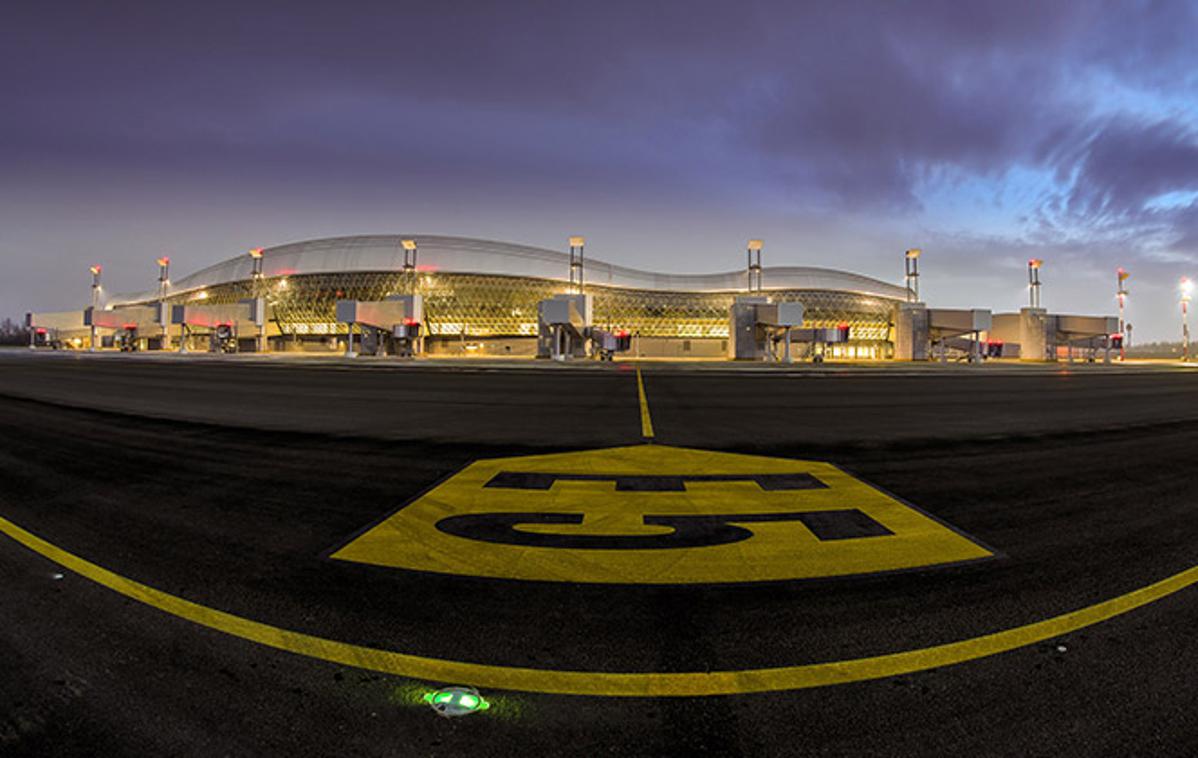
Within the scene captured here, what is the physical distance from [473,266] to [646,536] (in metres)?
81.1

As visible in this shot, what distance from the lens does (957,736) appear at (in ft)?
5.73

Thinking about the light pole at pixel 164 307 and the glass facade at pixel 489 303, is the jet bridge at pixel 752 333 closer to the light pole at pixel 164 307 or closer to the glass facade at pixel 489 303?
the glass facade at pixel 489 303

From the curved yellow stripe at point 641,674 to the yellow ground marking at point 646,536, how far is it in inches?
30.6

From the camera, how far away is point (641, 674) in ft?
6.75

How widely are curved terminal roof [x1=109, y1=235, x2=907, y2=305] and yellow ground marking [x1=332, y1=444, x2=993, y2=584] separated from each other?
79.0 meters

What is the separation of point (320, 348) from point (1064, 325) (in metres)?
117

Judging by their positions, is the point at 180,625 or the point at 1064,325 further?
the point at 1064,325

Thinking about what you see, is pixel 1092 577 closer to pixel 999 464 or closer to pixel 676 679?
pixel 676 679

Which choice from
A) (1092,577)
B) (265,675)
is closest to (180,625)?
(265,675)

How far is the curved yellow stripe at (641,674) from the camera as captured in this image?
78.0 inches

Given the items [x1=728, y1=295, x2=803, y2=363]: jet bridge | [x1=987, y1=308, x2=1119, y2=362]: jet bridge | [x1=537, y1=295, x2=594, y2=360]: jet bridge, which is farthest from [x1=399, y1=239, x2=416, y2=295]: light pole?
[x1=987, y1=308, x2=1119, y2=362]: jet bridge

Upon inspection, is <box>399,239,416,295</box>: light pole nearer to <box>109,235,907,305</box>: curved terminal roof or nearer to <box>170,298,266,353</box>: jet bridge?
<box>109,235,907,305</box>: curved terminal roof

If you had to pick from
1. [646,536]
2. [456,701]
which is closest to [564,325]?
[646,536]

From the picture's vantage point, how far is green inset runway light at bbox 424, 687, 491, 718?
1836 mm
